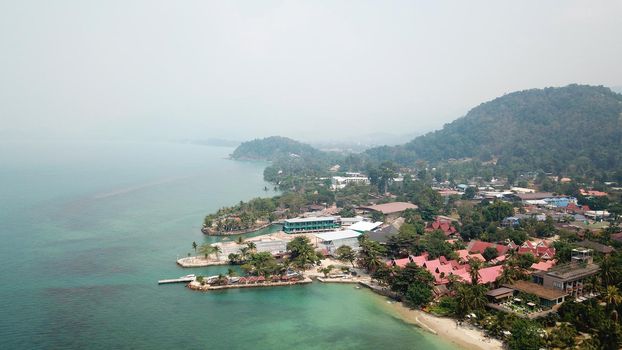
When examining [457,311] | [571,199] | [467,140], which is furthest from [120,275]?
[467,140]

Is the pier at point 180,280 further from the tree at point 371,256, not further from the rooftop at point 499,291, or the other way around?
the rooftop at point 499,291

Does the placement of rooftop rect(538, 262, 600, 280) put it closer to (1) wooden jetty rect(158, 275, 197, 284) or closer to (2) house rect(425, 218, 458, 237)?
(2) house rect(425, 218, 458, 237)

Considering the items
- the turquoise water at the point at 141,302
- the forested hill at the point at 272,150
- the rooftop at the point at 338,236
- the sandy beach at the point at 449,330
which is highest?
the forested hill at the point at 272,150

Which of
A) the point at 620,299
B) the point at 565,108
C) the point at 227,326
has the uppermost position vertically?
the point at 565,108

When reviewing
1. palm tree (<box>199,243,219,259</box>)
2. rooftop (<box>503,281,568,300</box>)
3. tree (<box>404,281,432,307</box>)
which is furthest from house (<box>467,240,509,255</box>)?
palm tree (<box>199,243,219,259</box>)

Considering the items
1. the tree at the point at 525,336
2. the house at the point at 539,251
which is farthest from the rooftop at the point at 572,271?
Result: the tree at the point at 525,336

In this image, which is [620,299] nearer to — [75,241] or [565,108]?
[75,241]

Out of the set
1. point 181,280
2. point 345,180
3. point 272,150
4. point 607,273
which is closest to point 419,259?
point 607,273
